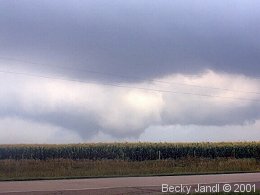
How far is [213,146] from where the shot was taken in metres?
51.2

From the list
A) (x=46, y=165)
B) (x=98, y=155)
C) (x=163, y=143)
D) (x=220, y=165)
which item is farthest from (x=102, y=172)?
(x=163, y=143)

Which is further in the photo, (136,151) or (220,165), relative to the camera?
(136,151)

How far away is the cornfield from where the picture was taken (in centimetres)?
4584

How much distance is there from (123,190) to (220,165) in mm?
19732

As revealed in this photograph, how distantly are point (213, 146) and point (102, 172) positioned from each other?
2620 cm

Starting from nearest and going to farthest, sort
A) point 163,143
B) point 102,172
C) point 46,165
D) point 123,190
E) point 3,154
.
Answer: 1. point 123,190
2. point 102,172
3. point 46,165
4. point 3,154
5. point 163,143

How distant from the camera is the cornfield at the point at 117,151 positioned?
45.8m

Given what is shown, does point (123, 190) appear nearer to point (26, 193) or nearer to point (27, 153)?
point (26, 193)

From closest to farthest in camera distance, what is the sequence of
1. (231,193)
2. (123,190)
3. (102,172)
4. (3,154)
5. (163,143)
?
(231,193) < (123,190) < (102,172) < (3,154) < (163,143)

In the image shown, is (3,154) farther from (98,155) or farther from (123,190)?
(123,190)

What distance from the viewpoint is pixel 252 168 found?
32500 mm

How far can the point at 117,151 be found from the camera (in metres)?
46.6

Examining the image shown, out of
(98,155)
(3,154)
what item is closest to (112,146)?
(98,155)

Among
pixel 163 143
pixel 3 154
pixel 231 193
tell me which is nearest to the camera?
pixel 231 193
